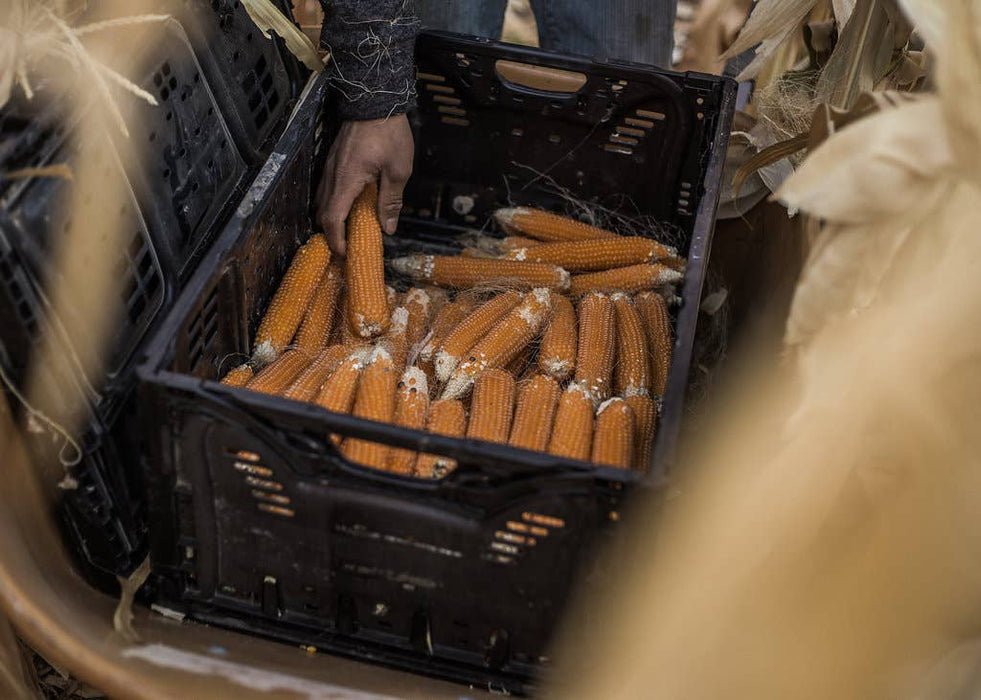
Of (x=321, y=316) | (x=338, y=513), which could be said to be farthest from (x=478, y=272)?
(x=338, y=513)

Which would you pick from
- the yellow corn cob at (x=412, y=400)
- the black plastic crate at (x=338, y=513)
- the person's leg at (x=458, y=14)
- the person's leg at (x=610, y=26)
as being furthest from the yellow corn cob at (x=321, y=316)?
the person's leg at (x=610, y=26)

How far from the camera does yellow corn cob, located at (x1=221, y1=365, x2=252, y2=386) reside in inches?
73.2

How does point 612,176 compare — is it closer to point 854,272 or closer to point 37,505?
point 854,272

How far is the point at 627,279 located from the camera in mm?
2311

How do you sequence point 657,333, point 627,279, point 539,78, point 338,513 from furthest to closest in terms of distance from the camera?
point 539,78
point 627,279
point 657,333
point 338,513

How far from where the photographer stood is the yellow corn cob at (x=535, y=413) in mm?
1809

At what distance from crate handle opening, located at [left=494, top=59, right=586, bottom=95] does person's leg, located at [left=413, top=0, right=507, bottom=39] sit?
59 centimetres

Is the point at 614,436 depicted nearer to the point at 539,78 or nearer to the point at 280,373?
the point at 280,373

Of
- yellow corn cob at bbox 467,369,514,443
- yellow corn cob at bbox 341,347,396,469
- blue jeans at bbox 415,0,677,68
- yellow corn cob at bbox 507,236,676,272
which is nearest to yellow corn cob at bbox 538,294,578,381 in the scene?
yellow corn cob at bbox 467,369,514,443

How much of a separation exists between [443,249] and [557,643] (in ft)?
4.43

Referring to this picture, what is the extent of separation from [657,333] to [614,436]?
45 cm

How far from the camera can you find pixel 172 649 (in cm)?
154

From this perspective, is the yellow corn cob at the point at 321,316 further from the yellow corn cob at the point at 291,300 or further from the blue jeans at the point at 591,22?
the blue jeans at the point at 591,22

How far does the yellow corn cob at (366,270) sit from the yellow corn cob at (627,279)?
49 cm
